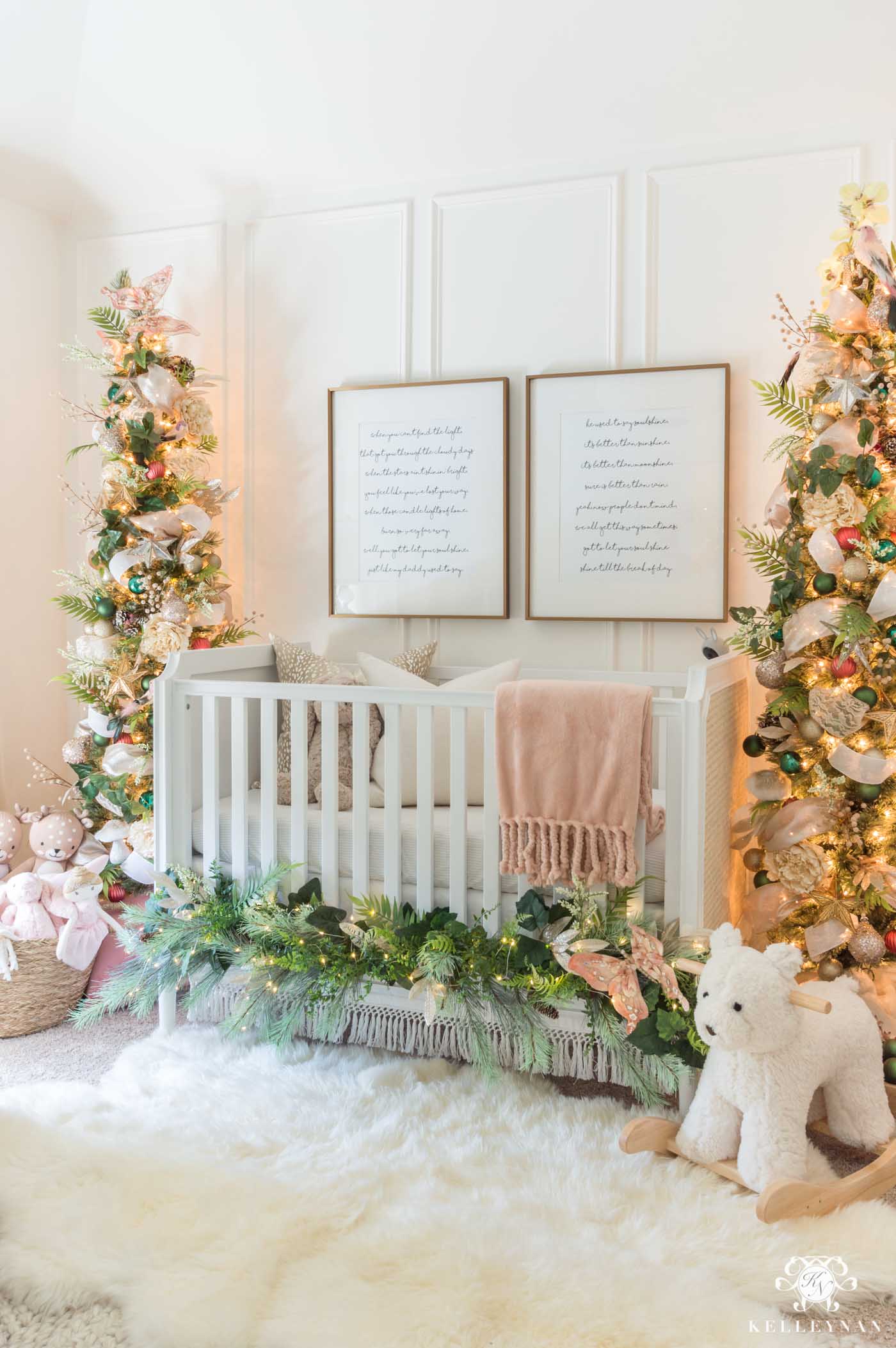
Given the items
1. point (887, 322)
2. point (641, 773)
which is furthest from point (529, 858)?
point (887, 322)

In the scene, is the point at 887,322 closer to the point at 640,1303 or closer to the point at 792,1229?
the point at 792,1229

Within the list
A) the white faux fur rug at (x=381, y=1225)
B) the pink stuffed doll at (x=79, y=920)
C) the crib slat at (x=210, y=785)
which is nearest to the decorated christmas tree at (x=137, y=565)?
the pink stuffed doll at (x=79, y=920)

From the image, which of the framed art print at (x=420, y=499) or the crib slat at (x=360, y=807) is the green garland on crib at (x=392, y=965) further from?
the framed art print at (x=420, y=499)

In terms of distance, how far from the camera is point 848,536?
6.87ft

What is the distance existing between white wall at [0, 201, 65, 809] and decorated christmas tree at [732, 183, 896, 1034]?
7.24 feet

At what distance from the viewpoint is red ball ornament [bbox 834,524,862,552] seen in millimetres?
2090

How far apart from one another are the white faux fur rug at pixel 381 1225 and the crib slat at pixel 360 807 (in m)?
0.42

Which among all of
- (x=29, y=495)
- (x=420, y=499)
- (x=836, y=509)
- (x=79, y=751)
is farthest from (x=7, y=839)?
(x=836, y=509)

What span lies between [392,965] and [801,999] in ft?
2.65

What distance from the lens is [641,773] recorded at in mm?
1864

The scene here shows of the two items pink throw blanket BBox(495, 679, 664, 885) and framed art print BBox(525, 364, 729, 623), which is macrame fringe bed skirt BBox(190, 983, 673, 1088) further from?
framed art print BBox(525, 364, 729, 623)

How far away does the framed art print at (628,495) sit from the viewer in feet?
8.60

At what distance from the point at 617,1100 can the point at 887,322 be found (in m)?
1.70

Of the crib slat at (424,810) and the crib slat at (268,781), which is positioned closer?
the crib slat at (424,810)
